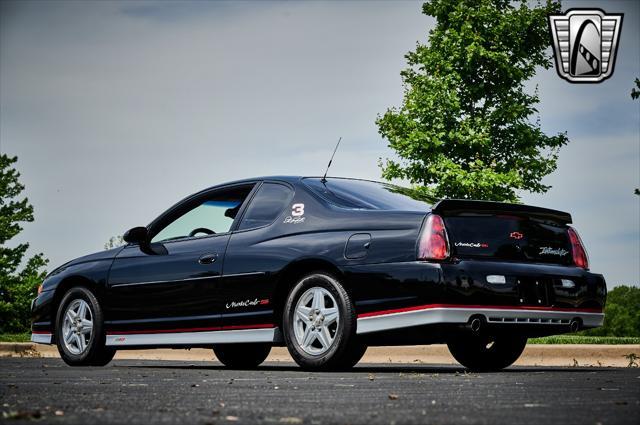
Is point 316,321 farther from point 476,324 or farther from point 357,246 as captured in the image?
point 476,324

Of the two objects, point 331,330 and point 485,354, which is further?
point 485,354

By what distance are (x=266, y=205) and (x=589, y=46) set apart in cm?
1009

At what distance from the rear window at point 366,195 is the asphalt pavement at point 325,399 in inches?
54.5

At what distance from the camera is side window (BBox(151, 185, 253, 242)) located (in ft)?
31.7

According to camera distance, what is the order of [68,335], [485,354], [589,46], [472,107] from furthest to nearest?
[472,107]
[589,46]
[68,335]
[485,354]

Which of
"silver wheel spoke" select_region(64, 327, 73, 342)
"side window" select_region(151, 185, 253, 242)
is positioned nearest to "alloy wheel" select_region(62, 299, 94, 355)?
"silver wheel spoke" select_region(64, 327, 73, 342)

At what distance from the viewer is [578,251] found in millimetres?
8844

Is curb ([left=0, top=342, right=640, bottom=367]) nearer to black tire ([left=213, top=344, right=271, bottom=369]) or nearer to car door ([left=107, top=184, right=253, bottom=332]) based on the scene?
black tire ([left=213, top=344, right=271, bottom=369])

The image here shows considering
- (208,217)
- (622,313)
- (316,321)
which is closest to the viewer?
(316,321)

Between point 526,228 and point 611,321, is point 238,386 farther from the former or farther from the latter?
point 611,321

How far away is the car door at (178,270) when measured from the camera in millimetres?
9281

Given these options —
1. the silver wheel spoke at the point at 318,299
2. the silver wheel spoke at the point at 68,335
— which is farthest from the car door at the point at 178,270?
the silver wheel spoke at the point at 318,299

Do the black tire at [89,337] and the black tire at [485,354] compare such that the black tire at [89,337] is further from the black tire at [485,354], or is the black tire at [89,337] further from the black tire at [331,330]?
the black tire at [485,354]

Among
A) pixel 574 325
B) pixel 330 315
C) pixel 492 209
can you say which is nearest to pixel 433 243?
pixel 492 209
